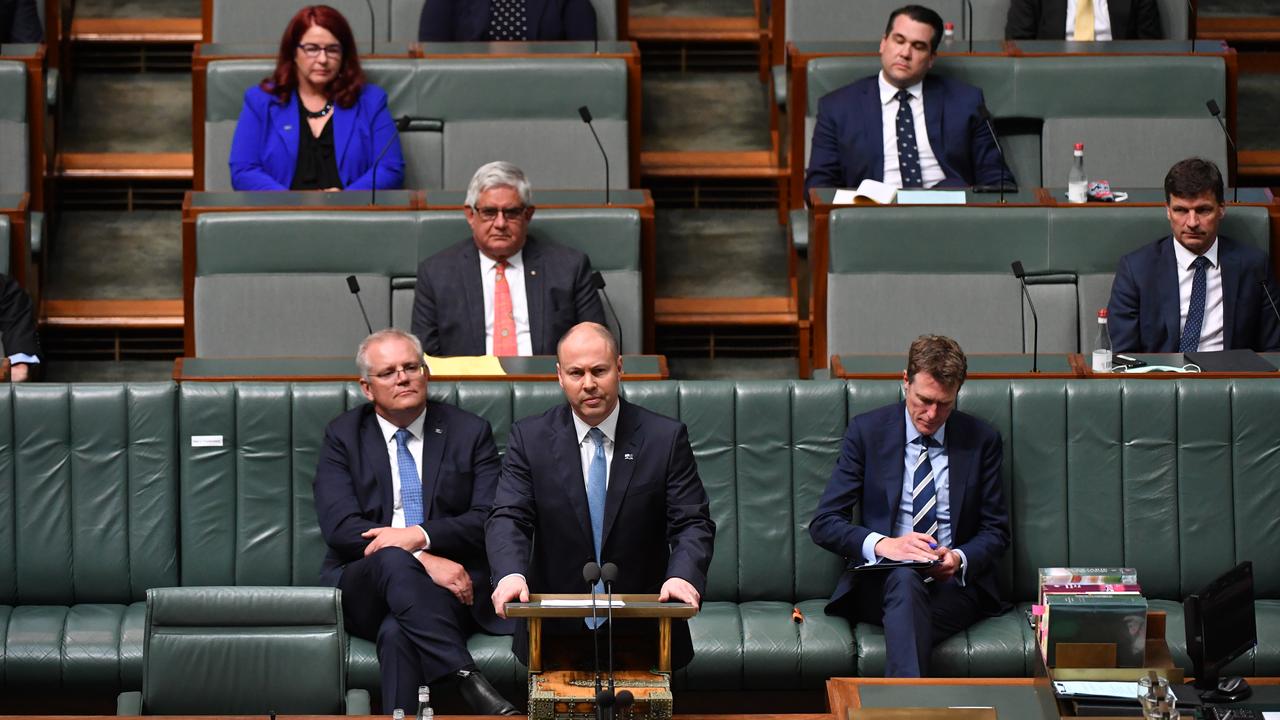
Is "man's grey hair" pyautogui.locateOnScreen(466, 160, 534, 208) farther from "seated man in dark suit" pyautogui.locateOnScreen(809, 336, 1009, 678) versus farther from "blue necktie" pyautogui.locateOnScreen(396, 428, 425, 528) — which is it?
"seated man in dark suit" pyautogui.locateOnScreen(809, 336, 1009, 678)

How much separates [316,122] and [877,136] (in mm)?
1253

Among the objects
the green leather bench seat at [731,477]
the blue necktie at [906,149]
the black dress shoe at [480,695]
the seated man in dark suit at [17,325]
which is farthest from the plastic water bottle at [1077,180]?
the seated man in dark suit at [17,325]

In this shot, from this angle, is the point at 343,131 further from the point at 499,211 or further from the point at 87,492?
the point at 87,492

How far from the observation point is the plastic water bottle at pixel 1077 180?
13.0 feet

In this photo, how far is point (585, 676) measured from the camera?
2.21 metres

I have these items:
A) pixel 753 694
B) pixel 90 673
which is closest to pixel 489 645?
pixel 753 694

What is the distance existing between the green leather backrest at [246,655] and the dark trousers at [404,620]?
458 millimetres

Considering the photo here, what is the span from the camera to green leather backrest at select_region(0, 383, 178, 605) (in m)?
3.22

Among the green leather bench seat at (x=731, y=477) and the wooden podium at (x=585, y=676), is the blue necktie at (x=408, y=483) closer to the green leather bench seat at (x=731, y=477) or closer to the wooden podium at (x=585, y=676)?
the green leather bench seat at (x=731, y=477)

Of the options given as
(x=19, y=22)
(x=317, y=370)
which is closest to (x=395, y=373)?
(x=317, y=370)

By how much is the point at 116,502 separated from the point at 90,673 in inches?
13.7

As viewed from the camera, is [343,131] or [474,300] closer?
[474,300]

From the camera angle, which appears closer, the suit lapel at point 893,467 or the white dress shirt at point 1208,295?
the suit lapel at point 893,467

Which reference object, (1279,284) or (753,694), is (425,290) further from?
(1279,284)
